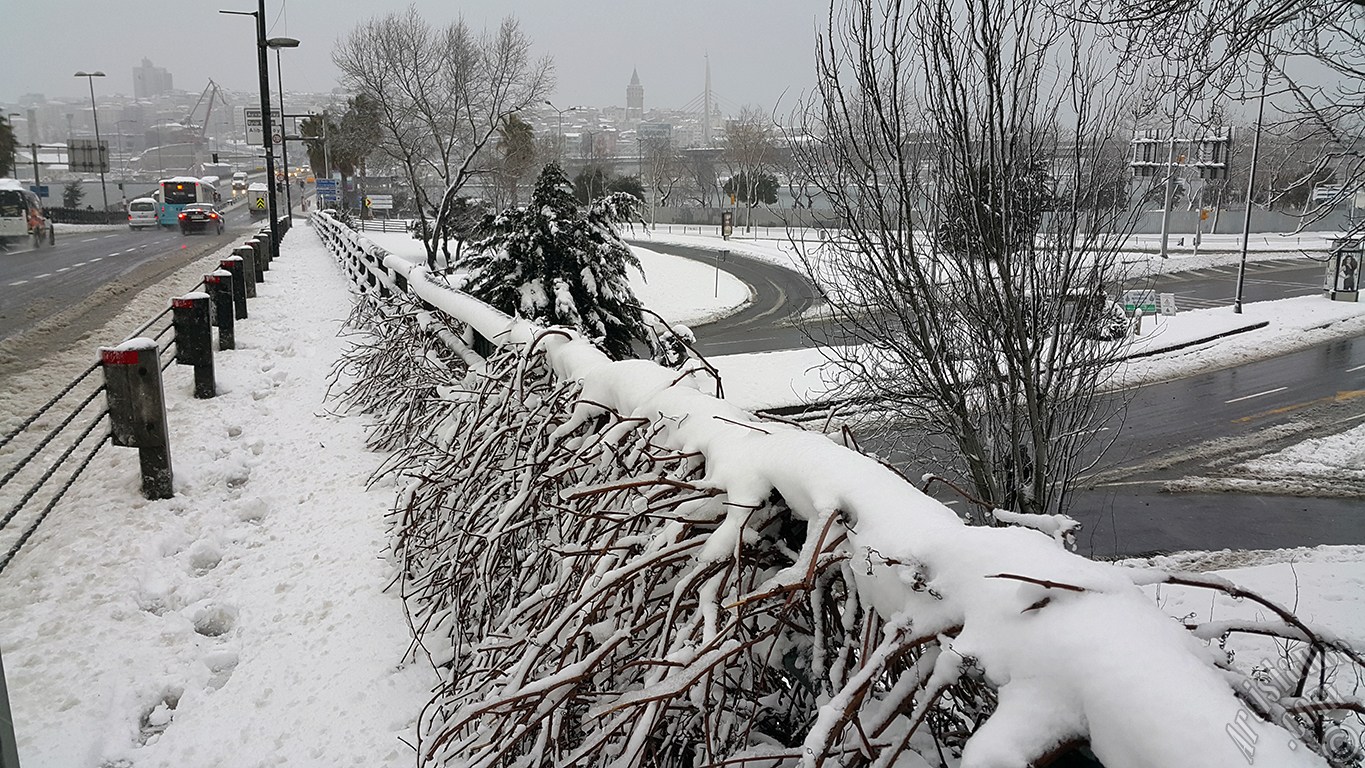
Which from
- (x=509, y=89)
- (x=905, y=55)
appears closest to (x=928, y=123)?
(x=905, y=55)

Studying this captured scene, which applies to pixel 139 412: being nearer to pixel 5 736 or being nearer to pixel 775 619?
pixel 5 736

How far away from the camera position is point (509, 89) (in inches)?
1437

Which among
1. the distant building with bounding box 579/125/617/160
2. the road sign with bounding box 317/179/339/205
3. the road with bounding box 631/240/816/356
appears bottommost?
the road with bounding box 631/240/816/356

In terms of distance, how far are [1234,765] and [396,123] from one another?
130 feet

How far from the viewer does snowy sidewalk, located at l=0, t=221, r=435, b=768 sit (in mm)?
3014

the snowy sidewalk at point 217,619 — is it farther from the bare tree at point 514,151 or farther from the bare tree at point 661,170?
the bare tree at point 661,170

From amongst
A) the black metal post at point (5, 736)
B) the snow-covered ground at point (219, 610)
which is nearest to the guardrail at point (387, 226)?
the snow-covered ground at point (219, 610)

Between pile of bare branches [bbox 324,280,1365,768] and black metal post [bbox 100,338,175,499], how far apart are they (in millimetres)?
2332

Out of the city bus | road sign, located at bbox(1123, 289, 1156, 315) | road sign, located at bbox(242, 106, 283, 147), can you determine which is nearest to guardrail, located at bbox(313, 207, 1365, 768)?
road sign, located at bbox(1123, 289, 1156, 315)

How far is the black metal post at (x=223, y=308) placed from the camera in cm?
947

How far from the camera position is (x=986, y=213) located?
679 cm

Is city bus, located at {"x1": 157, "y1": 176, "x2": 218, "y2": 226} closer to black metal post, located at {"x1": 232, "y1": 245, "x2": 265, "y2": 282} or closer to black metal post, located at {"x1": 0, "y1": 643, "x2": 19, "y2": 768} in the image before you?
black metal post, located at {"x1": 232, "y1": 245, "x2": 265, "y2": 282}

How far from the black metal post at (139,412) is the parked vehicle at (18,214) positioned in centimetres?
158

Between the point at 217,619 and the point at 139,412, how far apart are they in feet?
6.83
